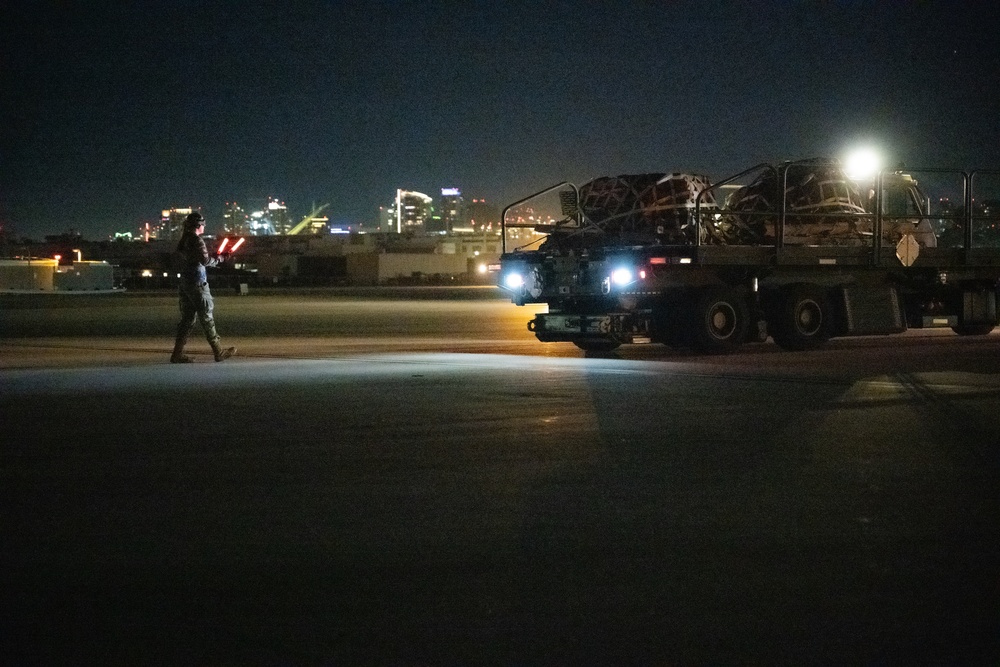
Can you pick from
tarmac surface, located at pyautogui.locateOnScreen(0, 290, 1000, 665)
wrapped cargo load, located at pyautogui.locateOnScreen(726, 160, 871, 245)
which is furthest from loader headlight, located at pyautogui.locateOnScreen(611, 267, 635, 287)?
tarmac surface, located at pyautogui.locateOnScreen(0, 290, 1000, 665)

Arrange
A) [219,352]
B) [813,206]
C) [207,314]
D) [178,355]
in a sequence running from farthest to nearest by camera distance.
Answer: [813,206] < [219,352] < [178,355] < [207,314]

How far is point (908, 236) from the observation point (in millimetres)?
21094

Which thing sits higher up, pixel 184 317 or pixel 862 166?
pixel 862 166

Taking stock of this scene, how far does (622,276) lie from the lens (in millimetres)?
18688

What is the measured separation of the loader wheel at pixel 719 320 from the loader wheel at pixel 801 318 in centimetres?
70

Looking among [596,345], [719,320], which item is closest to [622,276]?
[719,320]

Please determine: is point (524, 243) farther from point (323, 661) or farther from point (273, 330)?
point (323, 661)

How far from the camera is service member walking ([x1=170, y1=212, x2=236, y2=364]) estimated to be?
17375mm

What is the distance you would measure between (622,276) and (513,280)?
2.37m

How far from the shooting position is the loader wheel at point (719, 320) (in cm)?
1897

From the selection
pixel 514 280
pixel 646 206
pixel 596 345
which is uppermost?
pixel 646 206

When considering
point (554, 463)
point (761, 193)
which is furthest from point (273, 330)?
point (554, 463)

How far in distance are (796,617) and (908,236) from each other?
54.8 ft

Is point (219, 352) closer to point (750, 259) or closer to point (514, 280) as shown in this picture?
point (514, 280)
